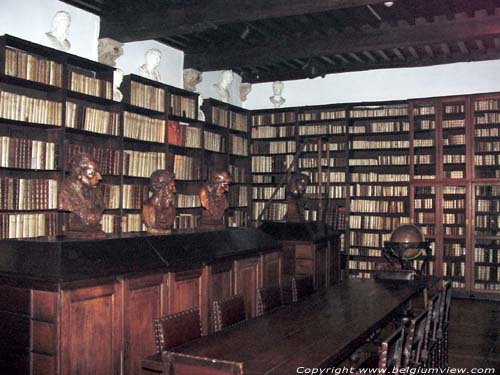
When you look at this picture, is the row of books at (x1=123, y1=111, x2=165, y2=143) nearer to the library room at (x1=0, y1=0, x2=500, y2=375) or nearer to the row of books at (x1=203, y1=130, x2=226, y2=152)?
the library room at (x1=0, y1=0, x2=500, y2=375)

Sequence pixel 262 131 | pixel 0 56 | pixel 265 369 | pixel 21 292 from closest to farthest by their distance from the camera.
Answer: pixel 265 369 < pixel 21 292 < pixel 0 56 < pixel 262 131

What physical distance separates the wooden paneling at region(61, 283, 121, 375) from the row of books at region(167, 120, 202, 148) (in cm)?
418

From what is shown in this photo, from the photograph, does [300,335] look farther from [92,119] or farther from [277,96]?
[277,96]

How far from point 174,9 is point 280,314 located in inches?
165

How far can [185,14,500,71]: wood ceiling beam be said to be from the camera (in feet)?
22.4

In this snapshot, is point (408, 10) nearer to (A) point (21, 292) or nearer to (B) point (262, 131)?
(B) point (262, 131)

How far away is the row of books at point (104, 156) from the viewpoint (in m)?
5.66

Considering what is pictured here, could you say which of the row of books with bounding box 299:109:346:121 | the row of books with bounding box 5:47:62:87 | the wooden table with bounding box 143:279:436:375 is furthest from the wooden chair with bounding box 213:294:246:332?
the row of books with bounding box 299:109:346:121

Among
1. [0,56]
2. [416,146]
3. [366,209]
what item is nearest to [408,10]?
[416,146]

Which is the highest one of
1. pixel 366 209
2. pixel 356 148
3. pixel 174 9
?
pixel 174 9

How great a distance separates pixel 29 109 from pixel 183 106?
2677 millimetres

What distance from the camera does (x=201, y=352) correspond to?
236 cm

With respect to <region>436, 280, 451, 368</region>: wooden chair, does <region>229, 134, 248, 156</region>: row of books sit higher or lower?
higher

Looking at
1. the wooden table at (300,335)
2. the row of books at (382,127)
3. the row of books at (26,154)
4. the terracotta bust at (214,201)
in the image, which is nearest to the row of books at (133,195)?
the row of books at (26,154)
